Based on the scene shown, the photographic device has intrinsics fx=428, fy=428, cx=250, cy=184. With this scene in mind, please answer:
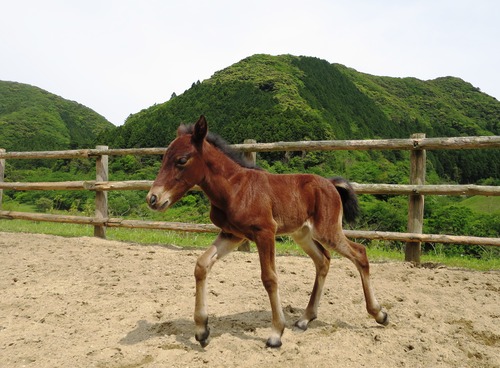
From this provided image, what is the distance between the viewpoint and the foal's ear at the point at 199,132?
10.1 feet

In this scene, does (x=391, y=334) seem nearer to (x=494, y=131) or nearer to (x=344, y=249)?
(x=344, y=249)

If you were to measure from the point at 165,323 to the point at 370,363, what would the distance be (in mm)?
1618

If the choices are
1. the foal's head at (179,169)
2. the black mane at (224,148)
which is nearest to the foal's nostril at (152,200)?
the foal's head at (179,169)

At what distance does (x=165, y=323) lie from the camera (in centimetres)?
347

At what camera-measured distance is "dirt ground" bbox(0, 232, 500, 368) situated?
114 inches

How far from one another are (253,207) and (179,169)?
607mm

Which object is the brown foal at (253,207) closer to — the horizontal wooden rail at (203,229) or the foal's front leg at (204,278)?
the foal's front leg at (204,278)

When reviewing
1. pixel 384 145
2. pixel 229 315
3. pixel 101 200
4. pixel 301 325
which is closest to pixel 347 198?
pixel 301 325

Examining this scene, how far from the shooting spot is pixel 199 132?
10.3 feet

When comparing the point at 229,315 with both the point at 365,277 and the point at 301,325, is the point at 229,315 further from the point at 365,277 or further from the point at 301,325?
the point at 365,277

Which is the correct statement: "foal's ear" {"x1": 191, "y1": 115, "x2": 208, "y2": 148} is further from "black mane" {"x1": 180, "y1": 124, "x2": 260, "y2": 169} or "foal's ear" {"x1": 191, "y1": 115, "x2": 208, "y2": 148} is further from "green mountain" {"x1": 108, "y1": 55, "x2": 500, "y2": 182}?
"green mountain" {"x1": 108, "y1": 55, "x2": 500, "y2": 182}

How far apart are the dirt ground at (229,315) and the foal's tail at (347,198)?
87cm

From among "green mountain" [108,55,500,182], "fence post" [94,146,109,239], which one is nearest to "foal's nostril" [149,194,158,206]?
"fence post" [94,146,109,239]

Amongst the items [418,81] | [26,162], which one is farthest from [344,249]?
[418,81]
